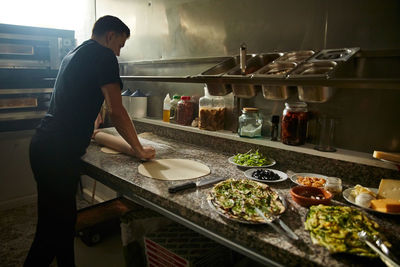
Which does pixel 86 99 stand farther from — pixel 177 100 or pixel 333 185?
pixel 333 185

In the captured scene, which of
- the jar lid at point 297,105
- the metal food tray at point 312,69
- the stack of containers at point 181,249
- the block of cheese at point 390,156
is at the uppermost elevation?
the metal food tray at point 312,69

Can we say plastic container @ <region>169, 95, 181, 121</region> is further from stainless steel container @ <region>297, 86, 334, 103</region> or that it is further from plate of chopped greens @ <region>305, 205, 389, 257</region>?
plate of chopped greens @ <region>305, 205, 389, 257</region>

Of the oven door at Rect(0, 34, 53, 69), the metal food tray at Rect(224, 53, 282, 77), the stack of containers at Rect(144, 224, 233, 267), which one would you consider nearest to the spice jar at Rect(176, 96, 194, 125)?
the metal food tray at Rect(224, 53, 282, 77)

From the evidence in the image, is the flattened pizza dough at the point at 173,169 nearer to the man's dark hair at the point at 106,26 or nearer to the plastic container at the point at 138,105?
the man's dark hair at the point at 106,26

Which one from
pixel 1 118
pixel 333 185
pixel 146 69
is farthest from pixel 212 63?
pixel 1 118

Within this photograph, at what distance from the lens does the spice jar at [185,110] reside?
2273mm

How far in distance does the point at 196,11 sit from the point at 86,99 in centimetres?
118

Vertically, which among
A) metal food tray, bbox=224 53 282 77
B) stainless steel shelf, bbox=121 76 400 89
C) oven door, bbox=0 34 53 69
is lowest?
stainless steel shelf, bbox=121 76 400 89

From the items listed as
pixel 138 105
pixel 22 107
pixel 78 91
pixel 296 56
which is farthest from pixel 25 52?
pixel 296 56

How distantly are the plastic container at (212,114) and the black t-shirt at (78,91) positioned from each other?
690 mm

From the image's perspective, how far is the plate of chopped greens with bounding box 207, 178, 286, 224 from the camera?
1.07m

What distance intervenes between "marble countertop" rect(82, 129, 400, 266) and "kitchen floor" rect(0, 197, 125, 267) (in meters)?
0.94

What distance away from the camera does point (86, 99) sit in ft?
5.40

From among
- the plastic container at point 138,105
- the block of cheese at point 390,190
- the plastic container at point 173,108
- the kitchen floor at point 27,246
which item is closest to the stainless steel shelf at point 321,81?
the block of cheese at point 390,190
